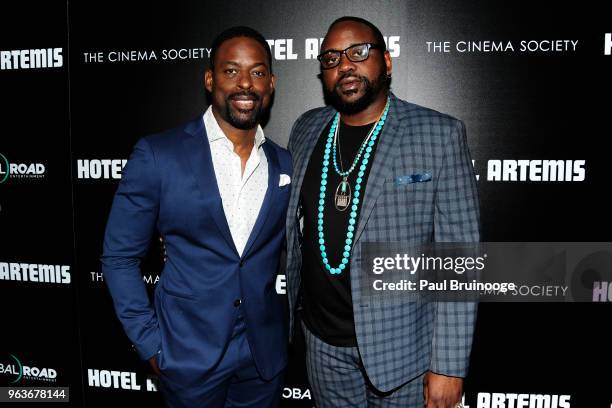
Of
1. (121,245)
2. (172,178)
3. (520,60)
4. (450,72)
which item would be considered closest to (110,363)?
(121,245)

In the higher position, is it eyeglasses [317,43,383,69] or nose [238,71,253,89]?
eyeglasses [317,43,383,69]

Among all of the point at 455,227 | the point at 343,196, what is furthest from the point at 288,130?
the point at 455,227

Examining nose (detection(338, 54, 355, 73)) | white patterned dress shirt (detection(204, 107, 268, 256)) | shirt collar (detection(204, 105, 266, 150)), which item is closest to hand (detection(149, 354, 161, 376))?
white patterned dress shirt (detection(204, 107, 268, 256))

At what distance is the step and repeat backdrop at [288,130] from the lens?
231 centimetres

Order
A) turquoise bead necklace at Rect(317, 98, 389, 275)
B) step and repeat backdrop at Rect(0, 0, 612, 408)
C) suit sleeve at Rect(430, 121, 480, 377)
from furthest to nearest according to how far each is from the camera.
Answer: step and repeat backdrop at Rect(0, 0, 612, 408) → turquoise bead necklace at Rect(317, 98, 389, 275) → suit sleeve at Rect(430, 121, 480, 377)

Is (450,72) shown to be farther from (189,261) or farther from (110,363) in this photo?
(110,363)

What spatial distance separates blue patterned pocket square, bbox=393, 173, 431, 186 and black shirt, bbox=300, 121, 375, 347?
138 mm

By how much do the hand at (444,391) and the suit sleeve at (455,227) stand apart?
0.03 metres

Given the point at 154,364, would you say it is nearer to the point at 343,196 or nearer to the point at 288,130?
the point at 343,196

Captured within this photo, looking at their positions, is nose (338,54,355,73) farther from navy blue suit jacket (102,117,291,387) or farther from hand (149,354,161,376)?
hand (149,354,161,376)

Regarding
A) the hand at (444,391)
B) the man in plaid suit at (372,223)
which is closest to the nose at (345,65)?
A: the man in plaid suit at (372,223)

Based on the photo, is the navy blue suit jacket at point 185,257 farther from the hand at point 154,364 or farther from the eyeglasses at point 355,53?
the eyeglasses at point 355,53

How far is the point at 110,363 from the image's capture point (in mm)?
2773

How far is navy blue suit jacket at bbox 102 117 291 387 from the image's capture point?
1.52 meters
